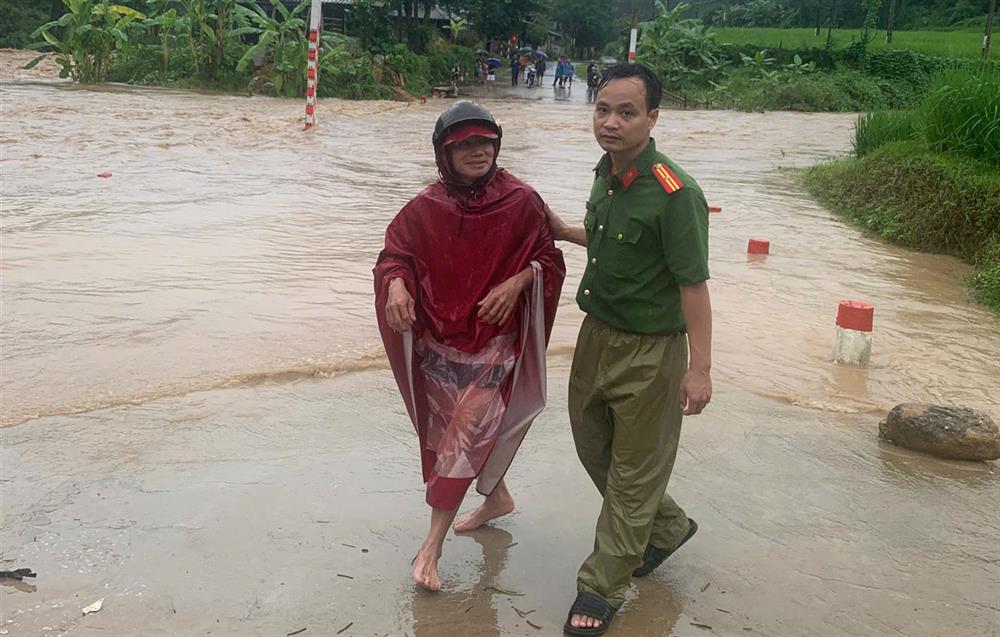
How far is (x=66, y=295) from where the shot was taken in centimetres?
664

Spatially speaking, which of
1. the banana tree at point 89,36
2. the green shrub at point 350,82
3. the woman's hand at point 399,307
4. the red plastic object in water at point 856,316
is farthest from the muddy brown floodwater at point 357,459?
the green shrub at point 350,82

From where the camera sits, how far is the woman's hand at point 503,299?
3031 millimetres

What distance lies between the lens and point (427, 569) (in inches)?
122

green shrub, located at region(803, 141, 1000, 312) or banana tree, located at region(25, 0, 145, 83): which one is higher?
banana tree, located at region(25, 0, 145, 83)

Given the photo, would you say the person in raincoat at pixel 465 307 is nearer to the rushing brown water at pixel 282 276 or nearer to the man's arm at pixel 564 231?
the man's arm at pixel 564 231

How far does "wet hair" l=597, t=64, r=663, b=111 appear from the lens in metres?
2.85

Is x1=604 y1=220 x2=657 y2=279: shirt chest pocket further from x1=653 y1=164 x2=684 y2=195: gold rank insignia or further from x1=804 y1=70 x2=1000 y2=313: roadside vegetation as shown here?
x1=804 y1=70 x2=1000 y2=313: roadside vegetation

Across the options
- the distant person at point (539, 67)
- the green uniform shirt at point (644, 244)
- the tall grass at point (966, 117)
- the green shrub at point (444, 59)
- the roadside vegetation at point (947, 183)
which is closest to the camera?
the green uniform shirt at point (644, 244)

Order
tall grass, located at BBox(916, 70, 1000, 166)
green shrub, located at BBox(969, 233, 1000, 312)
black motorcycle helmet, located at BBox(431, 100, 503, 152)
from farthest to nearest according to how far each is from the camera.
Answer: tall grass, located at BBox(916, 70, 1000, 166)
green shrub, located at BBox(969, 233, 1000, 312)
black motorcycle helmet, located at BBox(431, 100, 503, 152)

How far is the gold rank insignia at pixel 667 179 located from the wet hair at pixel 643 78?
0.18 m

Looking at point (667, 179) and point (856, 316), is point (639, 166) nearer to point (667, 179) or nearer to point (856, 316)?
point (667, 179)

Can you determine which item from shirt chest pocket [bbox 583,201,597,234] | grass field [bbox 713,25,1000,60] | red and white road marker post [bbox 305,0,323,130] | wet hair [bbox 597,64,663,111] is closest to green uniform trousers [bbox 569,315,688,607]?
shirt chest pocket [bbox 583,201,597,234]

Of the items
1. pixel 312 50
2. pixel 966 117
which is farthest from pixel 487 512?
pixel 312 50

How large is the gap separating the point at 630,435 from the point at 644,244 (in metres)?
0.55
